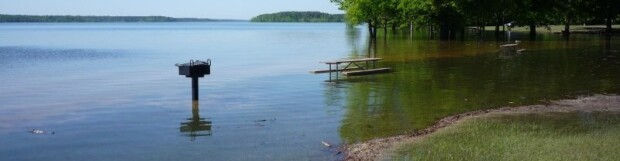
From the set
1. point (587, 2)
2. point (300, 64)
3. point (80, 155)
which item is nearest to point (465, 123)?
point (80, 155)

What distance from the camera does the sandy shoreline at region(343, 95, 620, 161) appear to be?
10.3 meters

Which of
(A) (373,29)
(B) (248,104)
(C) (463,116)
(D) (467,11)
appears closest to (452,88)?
(C) (463,116)

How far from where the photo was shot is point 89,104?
57.9ft

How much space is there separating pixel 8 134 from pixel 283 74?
14.9 metres

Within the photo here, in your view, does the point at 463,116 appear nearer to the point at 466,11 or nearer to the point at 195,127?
the point at 195,127

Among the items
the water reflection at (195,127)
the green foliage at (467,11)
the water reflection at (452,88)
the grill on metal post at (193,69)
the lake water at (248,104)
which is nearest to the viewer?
the lake water at (248,104)

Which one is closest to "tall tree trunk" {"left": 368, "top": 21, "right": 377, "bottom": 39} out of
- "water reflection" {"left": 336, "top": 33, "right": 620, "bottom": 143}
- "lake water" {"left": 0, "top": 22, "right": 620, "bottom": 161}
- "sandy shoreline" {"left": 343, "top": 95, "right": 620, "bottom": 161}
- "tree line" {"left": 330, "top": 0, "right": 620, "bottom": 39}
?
"tree line" {"left": 330, "top": 0, "right": 620, "bottom": 39}

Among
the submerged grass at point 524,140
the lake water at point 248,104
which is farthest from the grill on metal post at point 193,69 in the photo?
the submerged grass at point 524,140

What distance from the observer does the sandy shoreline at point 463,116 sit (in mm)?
10305

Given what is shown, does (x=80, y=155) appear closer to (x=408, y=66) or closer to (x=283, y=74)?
(x=283, y=74)

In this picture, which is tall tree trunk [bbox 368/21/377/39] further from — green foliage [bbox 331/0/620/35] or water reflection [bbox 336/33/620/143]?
water reflection [bbox 336/33/620/143]

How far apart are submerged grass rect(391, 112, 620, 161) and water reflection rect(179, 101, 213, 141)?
14.7 ft

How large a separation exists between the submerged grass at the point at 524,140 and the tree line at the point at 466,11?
45.0 metres

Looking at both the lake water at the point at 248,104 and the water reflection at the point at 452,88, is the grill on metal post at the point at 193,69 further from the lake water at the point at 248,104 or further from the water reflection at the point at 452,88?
the water reflection at the point at 452,88
